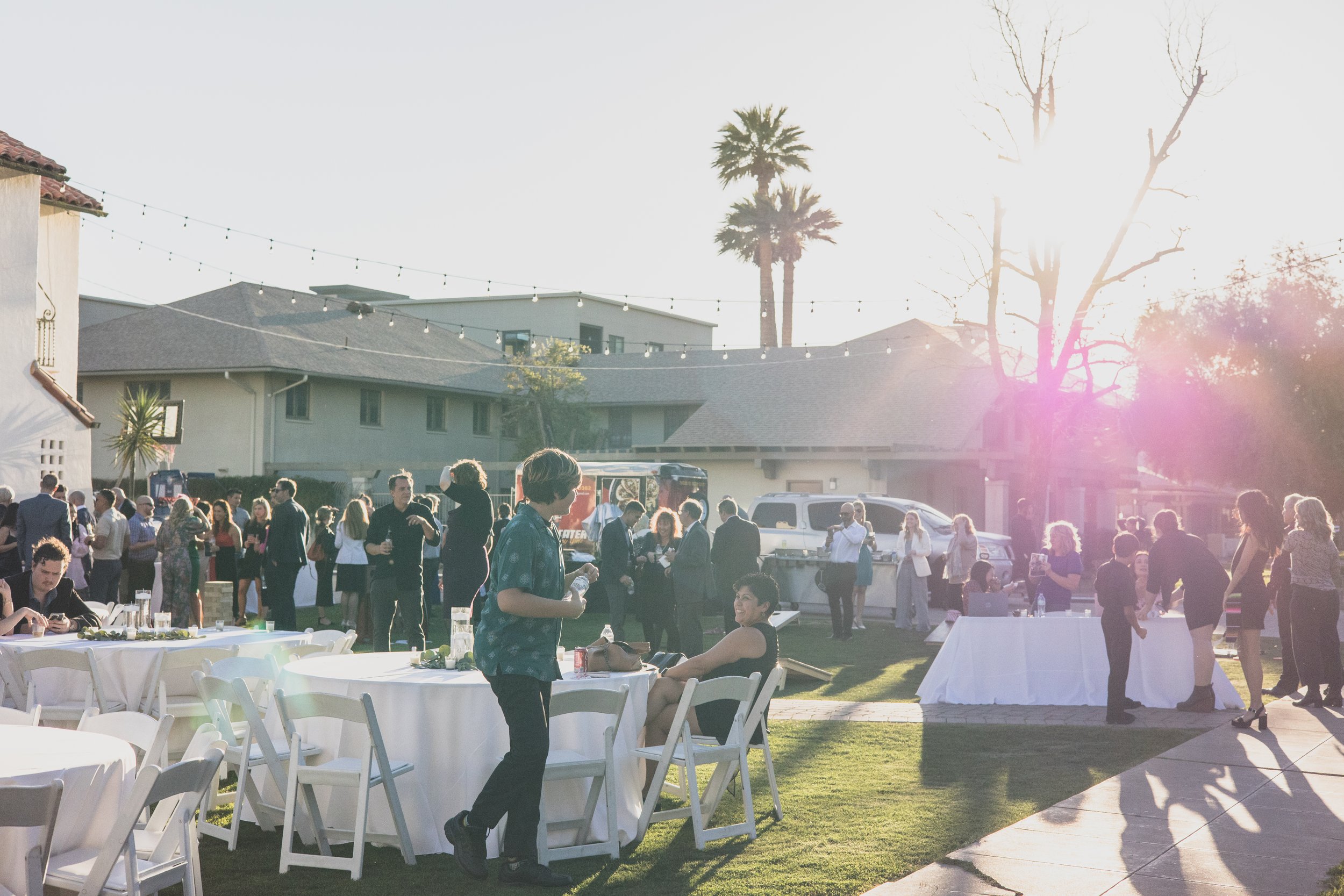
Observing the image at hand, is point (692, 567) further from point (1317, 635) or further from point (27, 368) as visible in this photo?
point (27, 368)

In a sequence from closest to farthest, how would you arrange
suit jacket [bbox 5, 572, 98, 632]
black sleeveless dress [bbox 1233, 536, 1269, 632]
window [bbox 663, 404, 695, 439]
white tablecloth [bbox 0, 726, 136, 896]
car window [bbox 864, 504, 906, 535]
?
white tablecloth [bbox 0, 726, 136, 896]
suit jacket [bbox 5, 572, 98, 632]
black sleeveless dress [bbox 1233, 536, 1269, 632]
car window [bbox 864, 504, 906, 535]
window [bbox 663, 404, 695, 439]

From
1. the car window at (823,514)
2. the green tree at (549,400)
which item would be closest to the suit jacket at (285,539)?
the car window at (823,514)

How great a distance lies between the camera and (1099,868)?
6320mm

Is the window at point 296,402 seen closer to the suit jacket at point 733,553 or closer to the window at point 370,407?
the window at point 370,407

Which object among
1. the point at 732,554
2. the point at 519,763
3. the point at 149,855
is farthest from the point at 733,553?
the point at 149,855

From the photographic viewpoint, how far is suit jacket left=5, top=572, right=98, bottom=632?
9.30 meters

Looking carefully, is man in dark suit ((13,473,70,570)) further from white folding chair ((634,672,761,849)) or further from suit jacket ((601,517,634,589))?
white folding chair ((634,672,761,849))

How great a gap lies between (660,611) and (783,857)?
748 cm

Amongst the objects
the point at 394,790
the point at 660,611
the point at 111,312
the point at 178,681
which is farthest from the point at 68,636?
the point at 111,312

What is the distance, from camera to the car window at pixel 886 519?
23.7 meters

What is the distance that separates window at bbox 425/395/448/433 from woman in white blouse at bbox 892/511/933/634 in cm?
2323

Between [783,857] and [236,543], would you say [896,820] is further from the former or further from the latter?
[236,543]

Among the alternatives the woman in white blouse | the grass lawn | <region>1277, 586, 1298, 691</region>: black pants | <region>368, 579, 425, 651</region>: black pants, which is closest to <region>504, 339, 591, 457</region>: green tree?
the woman in white blouse

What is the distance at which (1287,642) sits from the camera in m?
12.5
